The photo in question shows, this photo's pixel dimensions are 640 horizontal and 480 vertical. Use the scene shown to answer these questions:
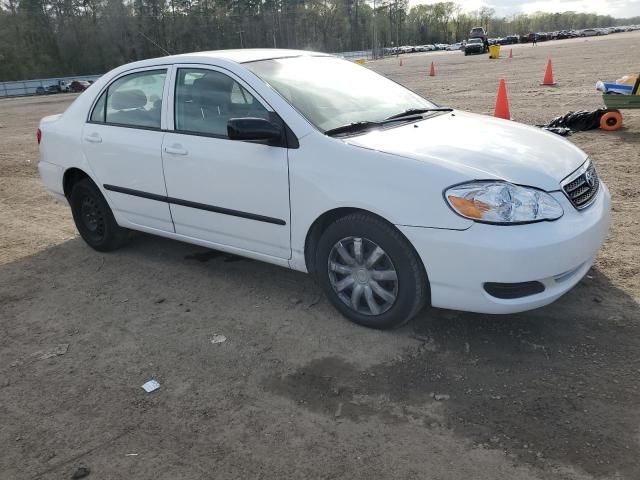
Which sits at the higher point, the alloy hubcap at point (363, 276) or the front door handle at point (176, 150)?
the front door handle at point (176, 150)

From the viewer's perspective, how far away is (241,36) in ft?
318

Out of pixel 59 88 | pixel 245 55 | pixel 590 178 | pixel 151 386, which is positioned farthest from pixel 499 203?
pixel 59 88

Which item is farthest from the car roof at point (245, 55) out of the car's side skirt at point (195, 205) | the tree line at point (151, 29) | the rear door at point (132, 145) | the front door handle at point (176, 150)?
the tree line at point (151, 29)

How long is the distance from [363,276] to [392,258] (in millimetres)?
278

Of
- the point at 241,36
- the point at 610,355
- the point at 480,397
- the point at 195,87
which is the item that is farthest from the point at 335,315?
the point at 241,36

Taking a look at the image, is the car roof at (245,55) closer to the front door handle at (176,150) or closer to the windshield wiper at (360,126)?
the front door handle at (176,150)

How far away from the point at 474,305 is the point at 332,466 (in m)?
1.21

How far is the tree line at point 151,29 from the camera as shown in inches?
3265

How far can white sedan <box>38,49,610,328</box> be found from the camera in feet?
10.1

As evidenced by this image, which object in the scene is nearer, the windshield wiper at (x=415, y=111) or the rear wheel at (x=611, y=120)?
the windshield wiper at (x=415, y=111)

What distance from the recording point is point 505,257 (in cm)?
295

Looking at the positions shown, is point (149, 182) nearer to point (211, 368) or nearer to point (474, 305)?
point (211, 368)

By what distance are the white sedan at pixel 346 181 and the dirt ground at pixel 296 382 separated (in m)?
0.33

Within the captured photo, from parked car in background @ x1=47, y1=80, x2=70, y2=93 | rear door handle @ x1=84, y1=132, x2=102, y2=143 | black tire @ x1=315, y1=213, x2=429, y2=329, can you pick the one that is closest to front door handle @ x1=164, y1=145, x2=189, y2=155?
rear door handle @ x1=84, y1=132, x2=102, y2=143
